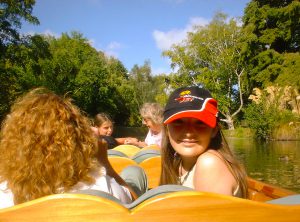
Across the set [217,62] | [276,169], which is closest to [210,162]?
[276,169]

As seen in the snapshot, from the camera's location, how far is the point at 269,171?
7.19 m

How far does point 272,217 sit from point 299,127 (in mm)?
14469

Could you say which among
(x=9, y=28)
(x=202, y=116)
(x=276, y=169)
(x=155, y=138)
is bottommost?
(x=276, y=169)

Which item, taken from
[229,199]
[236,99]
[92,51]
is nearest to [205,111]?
[229,199]

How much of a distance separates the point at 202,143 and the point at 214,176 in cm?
22

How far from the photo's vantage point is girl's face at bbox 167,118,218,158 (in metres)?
1.49

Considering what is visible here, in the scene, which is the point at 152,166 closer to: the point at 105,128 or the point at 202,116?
the point at 105,128

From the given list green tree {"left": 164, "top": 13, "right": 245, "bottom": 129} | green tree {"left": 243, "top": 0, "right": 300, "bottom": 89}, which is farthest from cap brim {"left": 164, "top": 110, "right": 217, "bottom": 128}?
green tree {"left": 164, "top": 13, "right": 245, "bottom": 129}

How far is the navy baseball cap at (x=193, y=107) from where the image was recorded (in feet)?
4.67

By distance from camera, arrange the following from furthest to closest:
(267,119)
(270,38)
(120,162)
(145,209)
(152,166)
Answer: (270,38) → (267,119) → (152,166) → (120,162) → (145,209)

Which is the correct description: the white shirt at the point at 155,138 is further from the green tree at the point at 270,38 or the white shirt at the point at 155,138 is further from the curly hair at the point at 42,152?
the green tree at the point at 270,38

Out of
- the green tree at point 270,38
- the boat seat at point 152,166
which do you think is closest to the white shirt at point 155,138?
the boat seat at point 152,166

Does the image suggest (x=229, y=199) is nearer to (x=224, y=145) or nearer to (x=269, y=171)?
(x=224, y=145)

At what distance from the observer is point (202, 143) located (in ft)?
4.91
